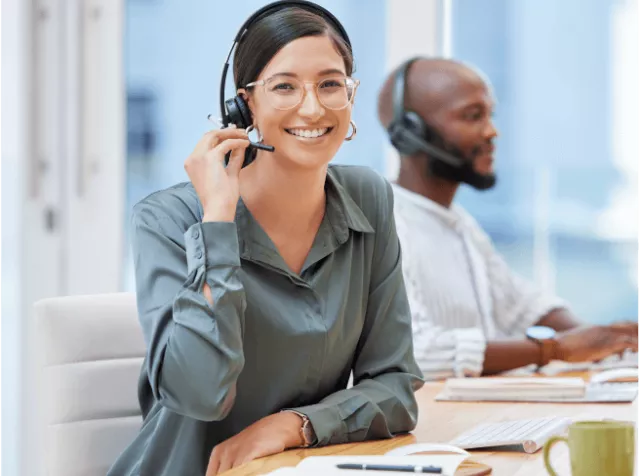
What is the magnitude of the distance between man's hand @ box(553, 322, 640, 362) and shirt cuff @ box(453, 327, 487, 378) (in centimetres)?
18

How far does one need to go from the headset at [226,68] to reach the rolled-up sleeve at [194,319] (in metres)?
0.22

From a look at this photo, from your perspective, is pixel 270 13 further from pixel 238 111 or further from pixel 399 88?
pixel 399 88

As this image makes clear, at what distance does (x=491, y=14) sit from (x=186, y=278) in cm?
433

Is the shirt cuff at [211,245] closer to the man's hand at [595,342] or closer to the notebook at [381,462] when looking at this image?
the notebook at [381,462]

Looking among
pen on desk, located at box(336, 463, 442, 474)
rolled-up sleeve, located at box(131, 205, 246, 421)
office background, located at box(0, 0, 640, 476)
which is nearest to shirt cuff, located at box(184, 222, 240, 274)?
rolled-up sleeve, located at box(131, 205, 246, 421)

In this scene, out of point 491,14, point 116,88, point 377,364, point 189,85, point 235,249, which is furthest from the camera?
point 491,14

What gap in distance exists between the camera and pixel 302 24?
5.39ft

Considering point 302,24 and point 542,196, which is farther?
point 542,196

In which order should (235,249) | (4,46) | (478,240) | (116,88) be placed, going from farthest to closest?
1. (116,88)
2. (4,46)
3. (478,240)
4. (235,249)

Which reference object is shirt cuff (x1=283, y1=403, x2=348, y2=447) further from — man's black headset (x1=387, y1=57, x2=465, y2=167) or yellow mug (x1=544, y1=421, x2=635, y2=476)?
man's black headset (x1=387, y1=57, x2=465, y2=167)

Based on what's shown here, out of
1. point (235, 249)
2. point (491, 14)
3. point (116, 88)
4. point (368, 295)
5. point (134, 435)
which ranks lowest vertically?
point (134, 435)

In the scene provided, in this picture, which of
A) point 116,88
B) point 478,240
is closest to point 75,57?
point 116,88

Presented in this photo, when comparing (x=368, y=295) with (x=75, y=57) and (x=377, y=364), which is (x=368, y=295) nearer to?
(x=377, y=364)

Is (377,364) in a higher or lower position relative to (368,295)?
lower
